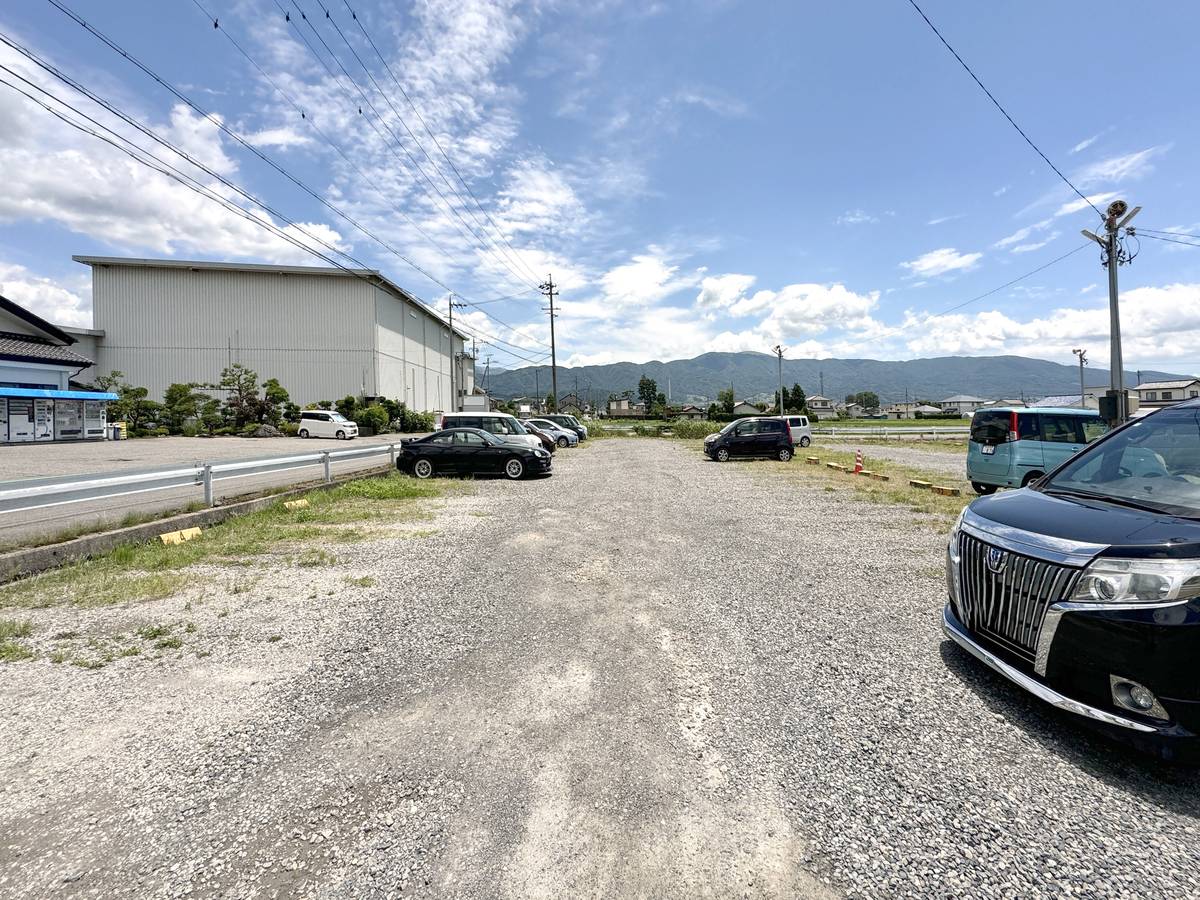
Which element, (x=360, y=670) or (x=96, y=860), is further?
(x=360, y=670)

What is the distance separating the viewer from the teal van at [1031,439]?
35.6 feet

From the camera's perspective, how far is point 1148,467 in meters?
3.70

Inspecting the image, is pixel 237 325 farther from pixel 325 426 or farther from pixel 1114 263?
pixel 1114 263

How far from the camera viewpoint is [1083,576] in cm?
276

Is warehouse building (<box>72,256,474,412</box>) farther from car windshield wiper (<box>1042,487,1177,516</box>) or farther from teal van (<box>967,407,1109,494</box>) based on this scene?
car windshield wiper (<box>1042,487,1177,516</box>)

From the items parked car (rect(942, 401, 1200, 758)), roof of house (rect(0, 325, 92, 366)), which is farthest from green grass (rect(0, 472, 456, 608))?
roof of house (rect(0, 325, 92, 366))

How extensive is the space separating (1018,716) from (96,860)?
4.43 m

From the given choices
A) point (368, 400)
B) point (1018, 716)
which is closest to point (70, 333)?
point (368, 400)

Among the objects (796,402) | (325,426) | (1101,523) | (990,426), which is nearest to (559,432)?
(325,426)

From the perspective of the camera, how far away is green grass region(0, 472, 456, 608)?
17.6 ft

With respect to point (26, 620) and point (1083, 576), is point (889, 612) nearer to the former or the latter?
point (1083, 576)

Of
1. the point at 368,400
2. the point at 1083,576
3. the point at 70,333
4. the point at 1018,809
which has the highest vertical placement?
the point at 70,333

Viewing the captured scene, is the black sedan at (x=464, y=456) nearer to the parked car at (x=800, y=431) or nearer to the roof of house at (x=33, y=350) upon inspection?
the parked car at (x=800, y=431)

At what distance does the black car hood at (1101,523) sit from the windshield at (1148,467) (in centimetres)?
19
